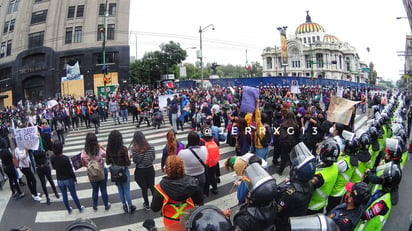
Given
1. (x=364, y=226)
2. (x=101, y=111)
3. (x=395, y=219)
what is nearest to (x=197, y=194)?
(x=364, y=226)

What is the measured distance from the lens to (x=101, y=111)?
18750mm

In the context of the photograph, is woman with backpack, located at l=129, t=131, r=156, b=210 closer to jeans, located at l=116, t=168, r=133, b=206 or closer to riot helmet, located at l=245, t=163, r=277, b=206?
jeans, located at l=116, t=168, r=133, b=206

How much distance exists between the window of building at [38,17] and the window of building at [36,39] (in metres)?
1.51

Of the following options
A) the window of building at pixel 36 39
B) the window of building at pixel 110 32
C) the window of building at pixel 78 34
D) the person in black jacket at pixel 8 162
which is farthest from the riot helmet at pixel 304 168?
the window of building at pixel 36 39

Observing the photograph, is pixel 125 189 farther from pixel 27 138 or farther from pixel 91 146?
pixel 27 138

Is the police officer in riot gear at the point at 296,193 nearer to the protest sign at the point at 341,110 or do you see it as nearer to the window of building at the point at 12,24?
the protest sign at the point at 341,110

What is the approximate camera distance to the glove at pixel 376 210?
3.34 metres

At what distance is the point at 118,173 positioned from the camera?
5555 mm

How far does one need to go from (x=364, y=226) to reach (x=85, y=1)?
129ft

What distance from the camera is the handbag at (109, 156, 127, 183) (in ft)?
18.2

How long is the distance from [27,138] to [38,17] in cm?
3592

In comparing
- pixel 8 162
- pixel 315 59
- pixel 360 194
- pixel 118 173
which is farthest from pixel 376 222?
pixel 315 59

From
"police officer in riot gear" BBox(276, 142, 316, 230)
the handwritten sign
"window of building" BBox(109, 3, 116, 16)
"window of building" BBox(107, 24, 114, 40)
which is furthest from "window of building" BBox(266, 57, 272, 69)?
"police officer in riot gear" BBox(276, 142, 316, 230)

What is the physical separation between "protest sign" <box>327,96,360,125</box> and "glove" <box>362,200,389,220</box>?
4.51 m
